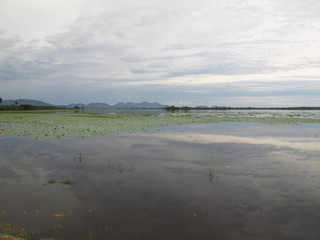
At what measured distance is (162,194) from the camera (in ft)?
26.1

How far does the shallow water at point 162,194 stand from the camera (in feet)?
19.1

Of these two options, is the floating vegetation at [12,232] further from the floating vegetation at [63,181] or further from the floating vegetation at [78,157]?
the floating vegetation at [78,157]

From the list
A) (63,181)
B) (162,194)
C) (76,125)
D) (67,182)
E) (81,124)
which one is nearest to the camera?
(162,194)

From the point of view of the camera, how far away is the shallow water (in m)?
5.83

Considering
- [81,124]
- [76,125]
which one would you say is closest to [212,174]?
[76,125]

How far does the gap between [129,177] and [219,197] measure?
12.1 ft

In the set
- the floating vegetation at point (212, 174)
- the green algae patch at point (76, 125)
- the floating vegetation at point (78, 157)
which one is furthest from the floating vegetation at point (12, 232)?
the green algae patch at point (76, 125)

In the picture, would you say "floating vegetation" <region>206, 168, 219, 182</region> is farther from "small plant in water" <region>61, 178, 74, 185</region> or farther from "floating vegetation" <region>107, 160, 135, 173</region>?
"small plant in water" <region>61, 178, 74, 185</region>

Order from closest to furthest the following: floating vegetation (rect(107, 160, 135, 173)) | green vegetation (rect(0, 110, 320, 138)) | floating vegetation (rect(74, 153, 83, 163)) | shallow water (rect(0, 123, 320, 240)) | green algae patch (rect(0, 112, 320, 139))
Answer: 1. shallow water (rect(0, 123, 320, 240))
2. floating vegetation (rect(107, 160, 135, 173))
3. floating vegetation (rect(74, 153, 83, 163))
4. green algae patch (rect(0, 112, 320, 139))
5. green vegetation (rect(0, 110, 320, 138))

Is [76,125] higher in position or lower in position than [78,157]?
higher

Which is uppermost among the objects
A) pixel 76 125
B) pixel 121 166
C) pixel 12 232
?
pixel 76 125

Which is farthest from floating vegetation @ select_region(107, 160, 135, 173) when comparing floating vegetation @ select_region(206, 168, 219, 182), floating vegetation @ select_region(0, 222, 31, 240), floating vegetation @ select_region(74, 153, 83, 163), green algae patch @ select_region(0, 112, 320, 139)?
green algae patch @ select_region(0, 112, 320, 139)

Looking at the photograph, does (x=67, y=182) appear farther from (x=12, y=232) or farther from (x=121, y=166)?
(x=12, y=232)

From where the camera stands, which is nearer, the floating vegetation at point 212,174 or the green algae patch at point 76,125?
the floating vegetation at point 212,174
